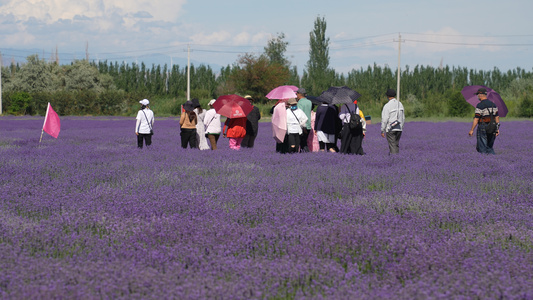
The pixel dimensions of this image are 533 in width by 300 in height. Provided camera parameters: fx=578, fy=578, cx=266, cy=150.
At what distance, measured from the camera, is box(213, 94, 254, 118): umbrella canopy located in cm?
1380

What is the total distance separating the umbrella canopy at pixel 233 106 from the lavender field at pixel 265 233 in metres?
3.77

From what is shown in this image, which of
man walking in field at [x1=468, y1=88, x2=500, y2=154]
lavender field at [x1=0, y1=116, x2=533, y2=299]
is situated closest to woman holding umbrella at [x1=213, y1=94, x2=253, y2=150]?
lavender field at [x1=0, y1=116, x2=533, y2=299]

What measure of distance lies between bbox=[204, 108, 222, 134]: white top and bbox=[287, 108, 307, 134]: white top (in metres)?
2.02

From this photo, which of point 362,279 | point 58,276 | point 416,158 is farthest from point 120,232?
point 416,158

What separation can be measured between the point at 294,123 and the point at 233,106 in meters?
1.53

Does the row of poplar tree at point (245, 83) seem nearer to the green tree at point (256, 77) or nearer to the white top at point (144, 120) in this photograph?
the green tree at point (256, 77)

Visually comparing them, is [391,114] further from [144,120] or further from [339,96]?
[144,120]

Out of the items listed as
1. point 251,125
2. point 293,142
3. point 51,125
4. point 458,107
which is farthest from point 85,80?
point 293,142

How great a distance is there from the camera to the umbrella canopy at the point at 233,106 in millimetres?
13797

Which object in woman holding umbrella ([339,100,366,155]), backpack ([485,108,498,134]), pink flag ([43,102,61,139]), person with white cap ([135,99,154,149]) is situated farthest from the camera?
pink flag ([43,102,61,139])

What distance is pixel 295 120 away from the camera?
13555 millimetres

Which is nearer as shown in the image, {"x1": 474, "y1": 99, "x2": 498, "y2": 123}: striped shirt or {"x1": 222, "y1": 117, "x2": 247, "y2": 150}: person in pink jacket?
{"x1": 474, "y1": 99, "x2": 498, "y2": 123}: striped shirt

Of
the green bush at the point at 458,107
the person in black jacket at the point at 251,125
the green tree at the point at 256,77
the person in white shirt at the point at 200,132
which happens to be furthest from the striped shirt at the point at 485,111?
the green tree at the point at 256,77

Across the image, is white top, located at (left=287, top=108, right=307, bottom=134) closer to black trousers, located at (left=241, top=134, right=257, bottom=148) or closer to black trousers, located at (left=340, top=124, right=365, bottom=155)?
black trousers, located at (left=340, top=124, right=365, bottom=155)
